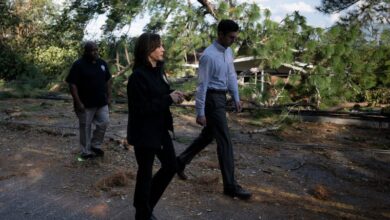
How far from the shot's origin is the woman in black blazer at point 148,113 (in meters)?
3.24

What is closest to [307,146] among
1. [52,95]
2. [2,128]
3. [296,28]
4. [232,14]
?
[296,28]

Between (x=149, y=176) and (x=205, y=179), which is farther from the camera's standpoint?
(x=205, y=179)

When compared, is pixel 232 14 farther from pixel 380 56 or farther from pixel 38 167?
pixel 38 167

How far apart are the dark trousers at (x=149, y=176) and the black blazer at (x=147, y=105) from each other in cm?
9

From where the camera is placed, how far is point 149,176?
343cm

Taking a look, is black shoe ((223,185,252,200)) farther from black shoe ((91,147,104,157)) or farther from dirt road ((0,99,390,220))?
black shoe ((91,147,104,157))

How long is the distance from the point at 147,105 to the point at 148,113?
61 millimetres

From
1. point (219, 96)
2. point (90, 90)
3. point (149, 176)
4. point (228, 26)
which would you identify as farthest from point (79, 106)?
point (149, 176)

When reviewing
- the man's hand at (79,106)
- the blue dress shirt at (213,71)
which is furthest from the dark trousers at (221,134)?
the man's hand at (79,106)

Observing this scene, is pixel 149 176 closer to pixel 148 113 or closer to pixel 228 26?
pixel 148 113

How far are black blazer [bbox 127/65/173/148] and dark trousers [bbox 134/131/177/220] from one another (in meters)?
0.09

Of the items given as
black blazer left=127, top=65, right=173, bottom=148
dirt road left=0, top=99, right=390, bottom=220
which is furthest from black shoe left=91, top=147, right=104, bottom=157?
black blazer left=127, top=65, right=173, bottom=148

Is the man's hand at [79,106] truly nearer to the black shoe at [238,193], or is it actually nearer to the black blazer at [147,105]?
the black shoe at [238,193]

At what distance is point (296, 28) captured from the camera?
9438 mm
